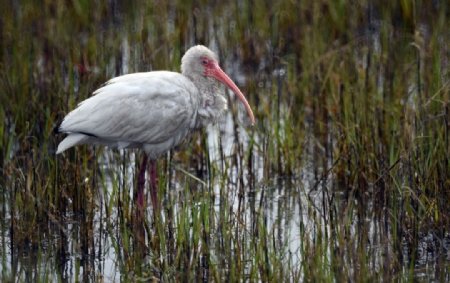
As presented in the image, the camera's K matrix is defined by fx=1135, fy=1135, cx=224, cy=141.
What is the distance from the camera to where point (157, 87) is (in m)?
6.93

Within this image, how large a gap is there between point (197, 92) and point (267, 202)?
0.84 meters

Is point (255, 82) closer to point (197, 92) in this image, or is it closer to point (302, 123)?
point (302, 123)

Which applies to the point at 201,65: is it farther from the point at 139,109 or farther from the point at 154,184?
the point at 154,184

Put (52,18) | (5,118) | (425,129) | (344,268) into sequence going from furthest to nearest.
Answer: (52,18)
(5,118)
(425,129)
(344,268)

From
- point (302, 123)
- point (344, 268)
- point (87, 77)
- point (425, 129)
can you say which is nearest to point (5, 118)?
point (87, 77)

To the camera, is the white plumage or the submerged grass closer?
the submerged grass

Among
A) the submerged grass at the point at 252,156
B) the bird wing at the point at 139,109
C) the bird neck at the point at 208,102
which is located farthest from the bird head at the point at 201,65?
the submerged grass at the point at 252,156

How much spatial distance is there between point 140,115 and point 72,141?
1.58ft

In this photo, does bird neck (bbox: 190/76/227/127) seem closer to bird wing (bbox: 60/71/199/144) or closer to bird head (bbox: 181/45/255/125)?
bird head (bbox: 181/45/255/125)

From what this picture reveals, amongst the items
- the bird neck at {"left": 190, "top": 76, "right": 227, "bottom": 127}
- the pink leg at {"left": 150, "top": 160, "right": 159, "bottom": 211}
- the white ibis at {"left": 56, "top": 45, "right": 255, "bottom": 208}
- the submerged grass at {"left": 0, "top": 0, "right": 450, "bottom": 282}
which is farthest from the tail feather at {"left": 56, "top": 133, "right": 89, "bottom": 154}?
the bird neck at {"left": 190, "top": 76, "right": 227, "bottom": 127}

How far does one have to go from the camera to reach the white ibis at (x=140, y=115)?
680 centimetres

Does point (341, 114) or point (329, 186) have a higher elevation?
point (341, 114)

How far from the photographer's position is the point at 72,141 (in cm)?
670

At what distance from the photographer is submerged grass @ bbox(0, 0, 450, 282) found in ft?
19.1
